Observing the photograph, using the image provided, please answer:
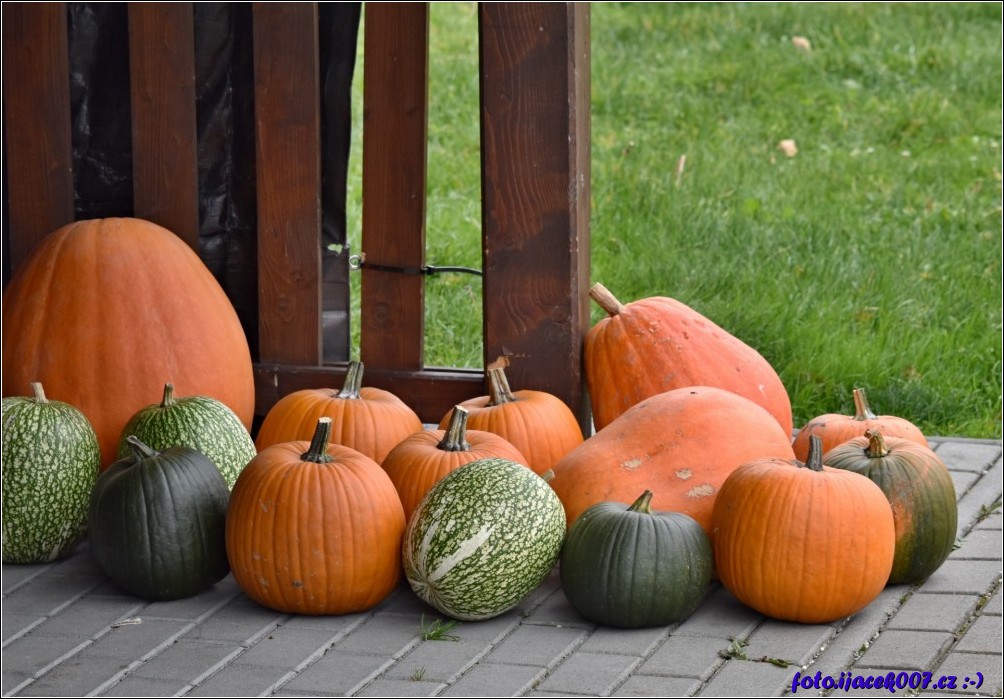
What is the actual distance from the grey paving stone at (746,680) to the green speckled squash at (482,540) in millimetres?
553

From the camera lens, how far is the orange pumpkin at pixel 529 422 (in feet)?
13.2

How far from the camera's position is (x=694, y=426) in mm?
3709

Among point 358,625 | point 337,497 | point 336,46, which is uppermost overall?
point 336,46

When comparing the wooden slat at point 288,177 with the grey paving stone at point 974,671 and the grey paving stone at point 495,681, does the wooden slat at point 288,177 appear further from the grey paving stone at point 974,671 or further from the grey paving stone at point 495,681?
the grey paving stone at point 974,671

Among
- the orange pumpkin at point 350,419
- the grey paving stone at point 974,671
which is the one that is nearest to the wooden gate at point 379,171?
the orange pumpkin at point 350,419

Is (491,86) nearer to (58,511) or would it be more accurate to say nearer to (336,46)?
(336,46)

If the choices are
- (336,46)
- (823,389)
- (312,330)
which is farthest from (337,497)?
(823,389)

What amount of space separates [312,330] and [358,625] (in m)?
1.51

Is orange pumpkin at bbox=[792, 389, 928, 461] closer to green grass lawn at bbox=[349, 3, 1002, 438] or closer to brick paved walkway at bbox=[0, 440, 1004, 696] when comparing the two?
brick paved walkway at bbox=[0, 440, 1004, 696]

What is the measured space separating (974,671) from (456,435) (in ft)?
4.69

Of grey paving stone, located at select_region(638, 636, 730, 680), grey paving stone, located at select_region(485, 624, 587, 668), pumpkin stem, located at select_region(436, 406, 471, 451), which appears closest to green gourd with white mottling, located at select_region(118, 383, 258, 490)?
pumpkin stem, located at select_region(436, 406, 471, 451)

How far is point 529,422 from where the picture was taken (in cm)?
403

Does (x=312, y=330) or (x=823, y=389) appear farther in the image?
(x=823, y=389)

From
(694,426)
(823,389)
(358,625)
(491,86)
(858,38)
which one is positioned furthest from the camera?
(858,38)
